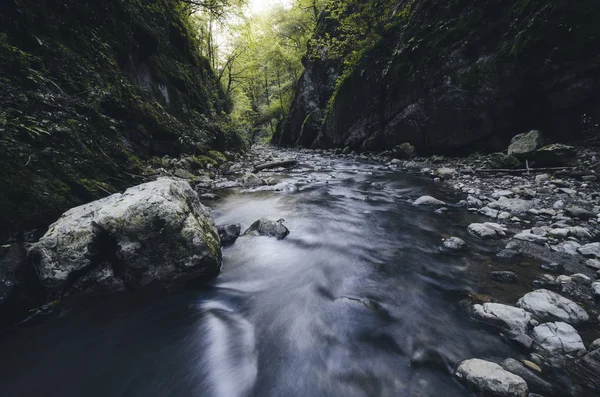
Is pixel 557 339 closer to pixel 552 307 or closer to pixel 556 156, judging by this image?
pixel 552 307

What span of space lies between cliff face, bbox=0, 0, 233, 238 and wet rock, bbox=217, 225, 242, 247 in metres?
2.14

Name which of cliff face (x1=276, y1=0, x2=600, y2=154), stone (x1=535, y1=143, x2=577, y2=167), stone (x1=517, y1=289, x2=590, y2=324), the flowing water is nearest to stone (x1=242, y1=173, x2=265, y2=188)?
the flowing water

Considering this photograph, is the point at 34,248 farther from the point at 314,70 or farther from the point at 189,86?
the point at 314,70

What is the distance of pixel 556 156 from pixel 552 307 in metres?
6.66

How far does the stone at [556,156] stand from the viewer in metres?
6.55

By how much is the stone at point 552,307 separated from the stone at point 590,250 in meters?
1.49

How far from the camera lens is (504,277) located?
3.05 meters

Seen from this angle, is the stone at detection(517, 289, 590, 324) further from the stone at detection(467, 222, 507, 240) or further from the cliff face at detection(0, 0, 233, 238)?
the cliff face at detection(0, 0, 233, 238)

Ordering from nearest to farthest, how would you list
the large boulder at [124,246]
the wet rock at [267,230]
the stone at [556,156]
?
1. the large boulder at [124,246]
2. the wet rock at [267,230]
3. the stone at [556,156]

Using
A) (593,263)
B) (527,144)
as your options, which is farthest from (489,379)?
(527,144)

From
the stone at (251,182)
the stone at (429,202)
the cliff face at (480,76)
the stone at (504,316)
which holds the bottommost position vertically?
the stone at (504,316)

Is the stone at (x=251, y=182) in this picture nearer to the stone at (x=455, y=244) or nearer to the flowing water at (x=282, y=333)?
the flowing water at (x=282, y=333)

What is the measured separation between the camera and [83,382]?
2018 mm

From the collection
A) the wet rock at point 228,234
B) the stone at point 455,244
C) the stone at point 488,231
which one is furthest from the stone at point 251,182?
the stone at point 488,231
